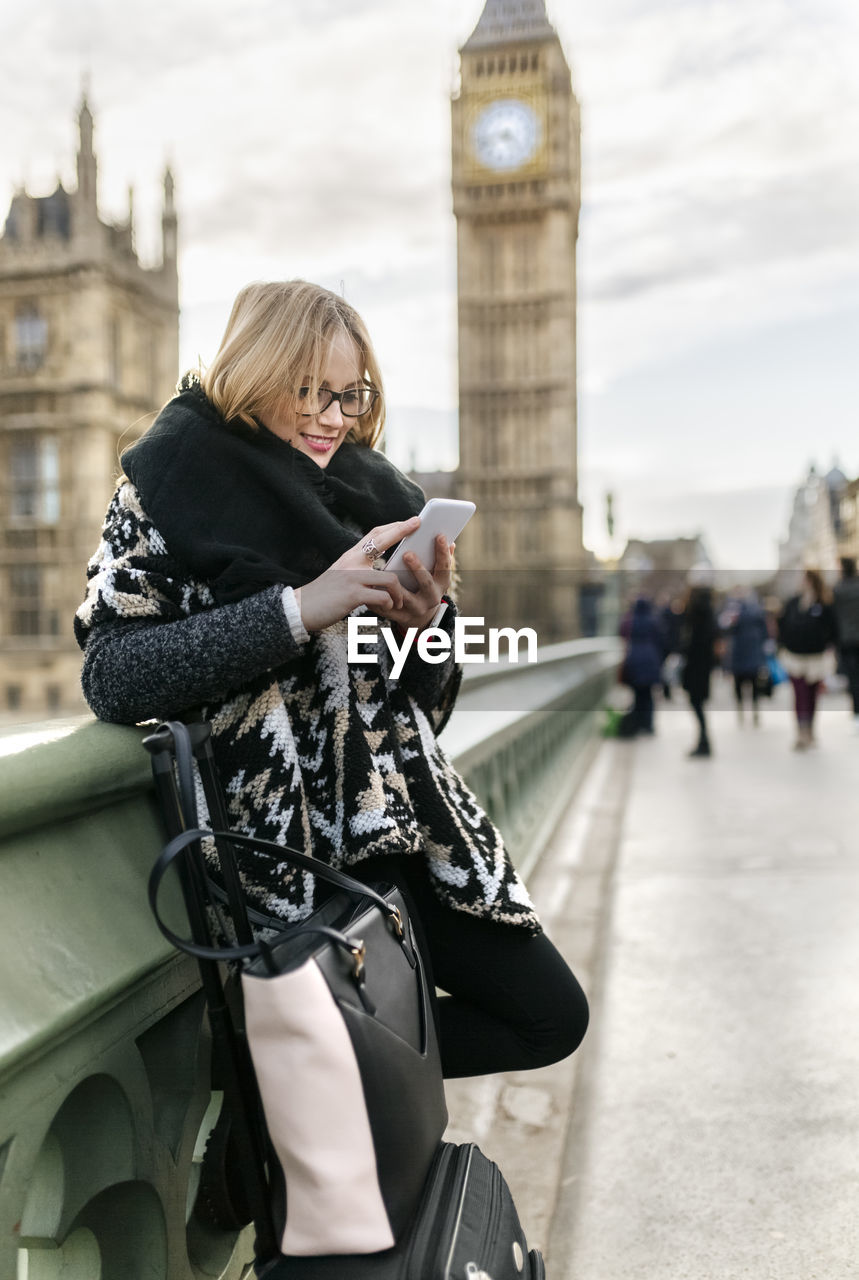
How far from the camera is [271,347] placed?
69.1 inches

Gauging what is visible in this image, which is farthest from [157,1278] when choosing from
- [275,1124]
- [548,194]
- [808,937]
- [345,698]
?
[548,194]

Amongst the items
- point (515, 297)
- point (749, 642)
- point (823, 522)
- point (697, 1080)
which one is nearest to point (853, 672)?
point (749, 642)

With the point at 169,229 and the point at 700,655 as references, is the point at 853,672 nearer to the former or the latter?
the point at 700,655

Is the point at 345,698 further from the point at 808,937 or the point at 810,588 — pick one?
the point at 810,588

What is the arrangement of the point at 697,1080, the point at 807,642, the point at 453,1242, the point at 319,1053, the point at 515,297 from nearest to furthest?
the point at 319,1053 < the point at 453,1242 < the point at 697,1080 < the point at 807,642 < the point at 515,297

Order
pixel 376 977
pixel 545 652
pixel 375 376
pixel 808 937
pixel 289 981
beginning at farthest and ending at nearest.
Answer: pixel 545 652
pixel 808 937
pixel 375 376
pixel 376 977
pixel 289 981

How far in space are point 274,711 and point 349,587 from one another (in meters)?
0.20

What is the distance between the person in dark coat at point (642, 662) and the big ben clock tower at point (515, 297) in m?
46.4

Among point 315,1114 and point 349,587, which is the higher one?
point 349,587

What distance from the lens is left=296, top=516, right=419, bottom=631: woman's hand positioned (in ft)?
5.16

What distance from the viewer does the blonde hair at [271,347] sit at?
5.69 feet

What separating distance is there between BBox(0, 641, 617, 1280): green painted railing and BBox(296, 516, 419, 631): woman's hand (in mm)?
301

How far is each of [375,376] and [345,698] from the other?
1.94 ft

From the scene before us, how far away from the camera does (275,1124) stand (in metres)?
1.23
